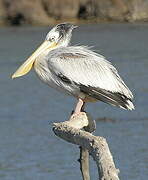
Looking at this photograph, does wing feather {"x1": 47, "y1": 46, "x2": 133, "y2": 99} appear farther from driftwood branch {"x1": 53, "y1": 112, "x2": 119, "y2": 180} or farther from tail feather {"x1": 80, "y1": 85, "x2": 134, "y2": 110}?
driftwood branch {"x1": 53, "y1": 112, "x2": 119, "y2": 180}

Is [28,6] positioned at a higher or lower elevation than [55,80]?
lower

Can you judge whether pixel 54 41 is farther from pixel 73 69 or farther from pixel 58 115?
pixel 58 115

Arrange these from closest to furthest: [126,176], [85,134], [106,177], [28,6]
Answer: [106,177]
[85,134]
[126,176]
[28,6]

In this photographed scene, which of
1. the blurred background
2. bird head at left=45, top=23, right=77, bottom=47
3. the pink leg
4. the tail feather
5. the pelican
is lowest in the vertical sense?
the blurred background

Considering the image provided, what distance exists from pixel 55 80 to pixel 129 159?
506cm

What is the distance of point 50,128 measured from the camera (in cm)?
1456

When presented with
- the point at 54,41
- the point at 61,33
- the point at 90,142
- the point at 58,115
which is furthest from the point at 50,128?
the point at 90,142

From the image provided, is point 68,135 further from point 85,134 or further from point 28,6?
point 28,6

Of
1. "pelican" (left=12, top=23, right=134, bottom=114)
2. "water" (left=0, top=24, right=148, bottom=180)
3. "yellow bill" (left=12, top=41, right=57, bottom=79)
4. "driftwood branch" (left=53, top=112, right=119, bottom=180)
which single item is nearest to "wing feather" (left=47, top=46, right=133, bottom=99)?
"pelican" (left=12, top=23, right=134, bottom=114)

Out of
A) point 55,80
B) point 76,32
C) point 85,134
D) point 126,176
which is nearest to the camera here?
point 85,134

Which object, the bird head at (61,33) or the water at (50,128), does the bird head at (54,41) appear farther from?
the water at (50,128)

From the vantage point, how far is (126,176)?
11.2 m

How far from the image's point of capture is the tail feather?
6.94 meters

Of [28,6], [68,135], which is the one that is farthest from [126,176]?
[28,6]
